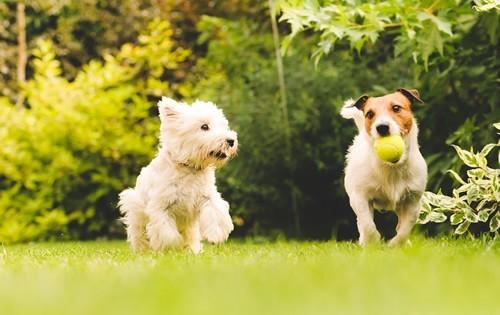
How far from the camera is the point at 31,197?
1103 cm

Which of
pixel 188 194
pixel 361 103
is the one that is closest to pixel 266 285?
pixel 188 194

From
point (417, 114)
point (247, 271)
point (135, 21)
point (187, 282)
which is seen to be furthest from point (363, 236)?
point (135, 21)

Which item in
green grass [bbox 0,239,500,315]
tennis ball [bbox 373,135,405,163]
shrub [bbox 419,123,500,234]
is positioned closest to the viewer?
green grass [bbox 0,239,500,315]

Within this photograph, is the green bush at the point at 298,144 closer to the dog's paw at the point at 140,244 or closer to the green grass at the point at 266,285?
the dog's paw at the point at 140,244

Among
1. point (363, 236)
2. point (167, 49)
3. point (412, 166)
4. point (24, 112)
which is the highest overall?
point (167, 49)

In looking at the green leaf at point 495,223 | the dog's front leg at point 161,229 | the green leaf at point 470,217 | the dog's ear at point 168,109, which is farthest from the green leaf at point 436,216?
the dog's ear at point 168,109

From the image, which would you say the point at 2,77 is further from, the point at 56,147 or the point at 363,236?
the point at 363,236

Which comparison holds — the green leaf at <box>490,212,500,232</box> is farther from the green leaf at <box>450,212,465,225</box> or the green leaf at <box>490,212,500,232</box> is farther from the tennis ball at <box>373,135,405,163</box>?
the tennis ball at <box>373,135,405,163</box>

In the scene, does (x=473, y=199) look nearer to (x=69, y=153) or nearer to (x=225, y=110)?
(x=225, y=110)

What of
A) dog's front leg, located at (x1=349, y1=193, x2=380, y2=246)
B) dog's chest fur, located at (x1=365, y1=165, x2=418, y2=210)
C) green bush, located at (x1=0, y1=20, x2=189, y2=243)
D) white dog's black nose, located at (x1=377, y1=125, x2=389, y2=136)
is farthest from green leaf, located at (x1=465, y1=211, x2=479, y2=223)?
green bush, located at (x1=0, y1=20, x2=189, y2=243)

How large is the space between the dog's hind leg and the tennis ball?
1.83 metres

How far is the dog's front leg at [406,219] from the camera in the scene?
5.88 metres

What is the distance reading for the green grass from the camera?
3.11 meters

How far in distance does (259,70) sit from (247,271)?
278 inches
